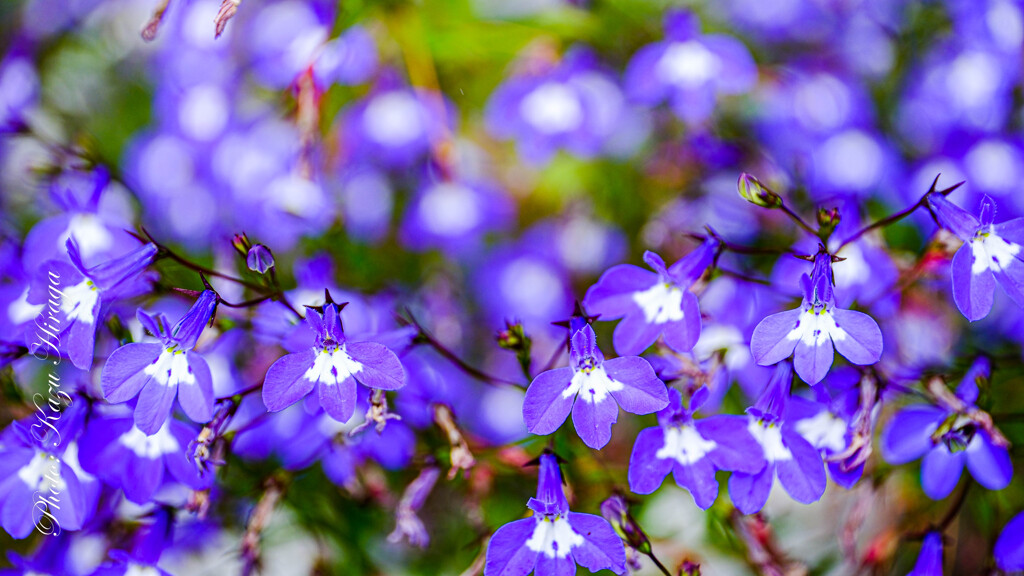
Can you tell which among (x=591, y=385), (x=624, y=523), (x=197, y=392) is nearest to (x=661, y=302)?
(x=591, y=385)

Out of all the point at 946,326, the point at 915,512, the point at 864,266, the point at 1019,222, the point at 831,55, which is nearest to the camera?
the point at 1019,222

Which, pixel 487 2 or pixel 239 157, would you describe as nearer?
pixel 239 157

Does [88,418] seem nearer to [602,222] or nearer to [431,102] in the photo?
[431,102]

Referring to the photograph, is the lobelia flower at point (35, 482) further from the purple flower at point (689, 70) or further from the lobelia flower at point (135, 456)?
the purple flower at point (689, 70)

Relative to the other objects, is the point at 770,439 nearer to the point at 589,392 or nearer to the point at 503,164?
the point at 589,392

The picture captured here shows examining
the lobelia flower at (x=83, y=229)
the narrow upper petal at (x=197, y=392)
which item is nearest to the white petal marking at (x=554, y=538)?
the narrow upper petal at (x=197, y=392)

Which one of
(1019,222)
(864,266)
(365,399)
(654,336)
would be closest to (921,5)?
(864,266)
